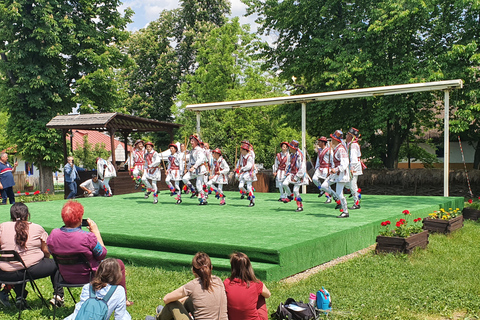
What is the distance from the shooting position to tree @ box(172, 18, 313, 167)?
27.8 m

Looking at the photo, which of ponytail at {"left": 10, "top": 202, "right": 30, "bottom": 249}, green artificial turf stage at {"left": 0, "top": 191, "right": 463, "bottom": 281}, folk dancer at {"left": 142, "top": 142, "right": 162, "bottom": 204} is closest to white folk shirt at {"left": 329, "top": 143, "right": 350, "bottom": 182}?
green artificial turf stage at {"left": 0, "top": 191, "right": 463, "bottom": 281}

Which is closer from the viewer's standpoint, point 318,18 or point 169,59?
point 318,18

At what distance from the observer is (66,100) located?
25.8 meters

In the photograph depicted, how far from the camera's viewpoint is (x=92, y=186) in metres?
18.8

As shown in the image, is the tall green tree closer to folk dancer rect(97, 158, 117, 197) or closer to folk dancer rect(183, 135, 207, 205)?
folk dancer rect(97, 158, 117, 197)

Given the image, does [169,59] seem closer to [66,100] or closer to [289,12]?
[66,100]

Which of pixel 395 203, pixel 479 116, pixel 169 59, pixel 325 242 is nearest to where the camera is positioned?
pixel 325 242

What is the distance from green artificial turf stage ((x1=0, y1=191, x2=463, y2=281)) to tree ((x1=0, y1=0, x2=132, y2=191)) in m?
12.6

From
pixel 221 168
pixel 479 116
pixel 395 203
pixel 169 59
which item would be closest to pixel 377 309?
pixel 395 203

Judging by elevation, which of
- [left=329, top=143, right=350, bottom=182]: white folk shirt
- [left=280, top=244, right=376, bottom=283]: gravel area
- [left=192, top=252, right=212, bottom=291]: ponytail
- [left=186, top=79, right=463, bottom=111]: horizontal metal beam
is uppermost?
[left=186, top=79, right=463, bottom=111]: horizontal metal beam

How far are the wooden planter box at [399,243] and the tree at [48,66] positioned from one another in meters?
20.3

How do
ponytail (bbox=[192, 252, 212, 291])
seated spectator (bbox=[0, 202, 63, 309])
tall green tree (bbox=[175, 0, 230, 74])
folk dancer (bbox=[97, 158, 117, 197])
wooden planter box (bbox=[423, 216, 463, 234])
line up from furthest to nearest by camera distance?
tall green tree (bbox=[175, 0, 230, 74]), folk dancer (bbox=[97, 158, 117, 197]), wooden planter box (bbox=[423, 216, 463, 234]), seated spectator (bbox=[0, 202, 63, 309]), ponytail (bbox=[192, 252, 212, 291])

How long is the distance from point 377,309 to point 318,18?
1774cm

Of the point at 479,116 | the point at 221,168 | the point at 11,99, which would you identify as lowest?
the point at 221,168
